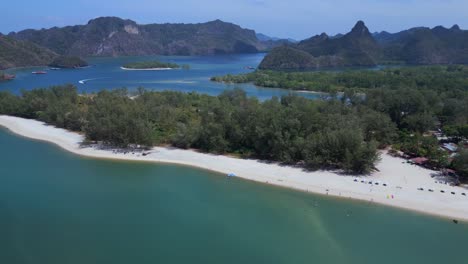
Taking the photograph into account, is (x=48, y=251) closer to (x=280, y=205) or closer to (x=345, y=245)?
(x=280, y=205)

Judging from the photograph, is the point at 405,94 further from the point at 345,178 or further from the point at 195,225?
the point at 195,225

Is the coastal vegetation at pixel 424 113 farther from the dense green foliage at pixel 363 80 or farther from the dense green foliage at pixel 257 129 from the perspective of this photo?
the dense green foliage at pixel 257 129

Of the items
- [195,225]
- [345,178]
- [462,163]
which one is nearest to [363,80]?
[462,163]

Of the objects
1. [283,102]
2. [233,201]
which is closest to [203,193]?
[233,201]

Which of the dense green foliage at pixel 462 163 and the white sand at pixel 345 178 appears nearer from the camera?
the white sand at pixel 345 178

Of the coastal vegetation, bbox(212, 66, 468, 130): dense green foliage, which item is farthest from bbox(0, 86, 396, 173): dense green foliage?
bbox(212, 66, 468, 130): dense green foliage

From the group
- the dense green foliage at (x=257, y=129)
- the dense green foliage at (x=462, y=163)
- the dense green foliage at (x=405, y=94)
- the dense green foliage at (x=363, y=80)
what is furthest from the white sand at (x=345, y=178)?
the dense green foliage at (x=363, y=80)
